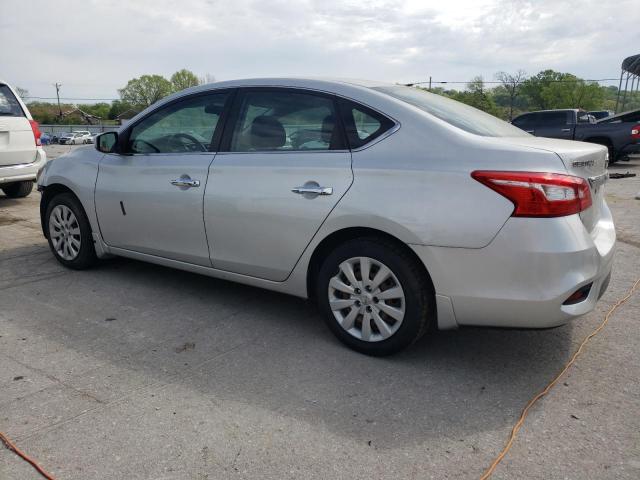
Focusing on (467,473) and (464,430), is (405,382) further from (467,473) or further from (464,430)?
(467,473)

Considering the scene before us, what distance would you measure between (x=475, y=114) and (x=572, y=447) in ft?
7.27

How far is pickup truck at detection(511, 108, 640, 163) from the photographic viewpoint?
51.7ft

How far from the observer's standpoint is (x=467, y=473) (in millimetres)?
2209

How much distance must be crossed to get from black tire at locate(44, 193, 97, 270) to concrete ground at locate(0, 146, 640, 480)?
0.67 meters

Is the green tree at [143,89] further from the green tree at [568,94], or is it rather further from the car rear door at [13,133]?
the car rear door at [13,133]

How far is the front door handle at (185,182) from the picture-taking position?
3.83m

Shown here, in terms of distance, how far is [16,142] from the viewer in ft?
25.7

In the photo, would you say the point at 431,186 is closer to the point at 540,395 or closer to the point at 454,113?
the point at 454,113

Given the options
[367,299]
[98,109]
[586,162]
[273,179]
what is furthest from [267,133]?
[98,109]

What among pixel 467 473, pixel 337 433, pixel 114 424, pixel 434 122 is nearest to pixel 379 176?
pixel 434 122

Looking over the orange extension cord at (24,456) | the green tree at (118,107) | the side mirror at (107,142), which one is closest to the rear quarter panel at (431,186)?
the orange extension cord at (24,456)

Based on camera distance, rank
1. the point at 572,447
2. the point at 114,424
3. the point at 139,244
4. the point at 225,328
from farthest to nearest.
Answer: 1. the point at 139,244
2. the point at 225,328
3. the point at 114,424
4. the point at 572,447

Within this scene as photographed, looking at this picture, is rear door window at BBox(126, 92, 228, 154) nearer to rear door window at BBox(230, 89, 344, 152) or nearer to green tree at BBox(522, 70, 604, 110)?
rear door window at BBox(230, 89, 344, 152)

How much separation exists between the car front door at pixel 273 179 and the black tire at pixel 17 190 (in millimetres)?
6826
